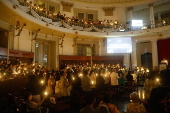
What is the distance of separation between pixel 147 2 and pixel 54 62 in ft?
46.6

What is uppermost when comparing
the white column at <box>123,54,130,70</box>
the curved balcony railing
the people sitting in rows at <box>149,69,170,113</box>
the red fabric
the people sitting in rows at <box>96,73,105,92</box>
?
the curved balcony railing

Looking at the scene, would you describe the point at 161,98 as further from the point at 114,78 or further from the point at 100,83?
the point at 114,78

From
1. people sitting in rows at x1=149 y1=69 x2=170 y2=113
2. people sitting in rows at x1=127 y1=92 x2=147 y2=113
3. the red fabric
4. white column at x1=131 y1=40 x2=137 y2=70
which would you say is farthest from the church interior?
people sitting in rows at x1=149 y1=69 x2=170 y2=113

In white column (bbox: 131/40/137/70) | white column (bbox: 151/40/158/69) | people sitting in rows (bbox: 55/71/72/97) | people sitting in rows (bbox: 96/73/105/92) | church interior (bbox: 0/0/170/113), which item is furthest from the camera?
white column (bbox: 131/40/137/70)

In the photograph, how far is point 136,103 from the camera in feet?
10.0

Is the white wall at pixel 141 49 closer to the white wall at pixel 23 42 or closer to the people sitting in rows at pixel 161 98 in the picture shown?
the white wall at pixel 23 42

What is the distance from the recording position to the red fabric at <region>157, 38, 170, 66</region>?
15.2 meters

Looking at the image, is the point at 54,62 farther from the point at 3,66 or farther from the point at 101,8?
the point at 101,8

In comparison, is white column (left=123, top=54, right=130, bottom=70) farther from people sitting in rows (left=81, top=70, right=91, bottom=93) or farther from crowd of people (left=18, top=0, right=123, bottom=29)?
people sitting in rows (left=81, top=70, right=91, bottom=93)

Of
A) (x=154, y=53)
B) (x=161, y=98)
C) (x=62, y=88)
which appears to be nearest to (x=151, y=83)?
(x=161, y=98)

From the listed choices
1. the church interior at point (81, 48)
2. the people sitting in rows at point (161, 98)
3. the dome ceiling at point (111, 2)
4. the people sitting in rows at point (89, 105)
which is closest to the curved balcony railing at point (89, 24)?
the church interior at point (81, 48)

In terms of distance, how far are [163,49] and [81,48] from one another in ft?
32.5

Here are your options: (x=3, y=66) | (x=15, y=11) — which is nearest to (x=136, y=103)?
(x=3, y=66)

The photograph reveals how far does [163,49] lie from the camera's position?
1571 cm
